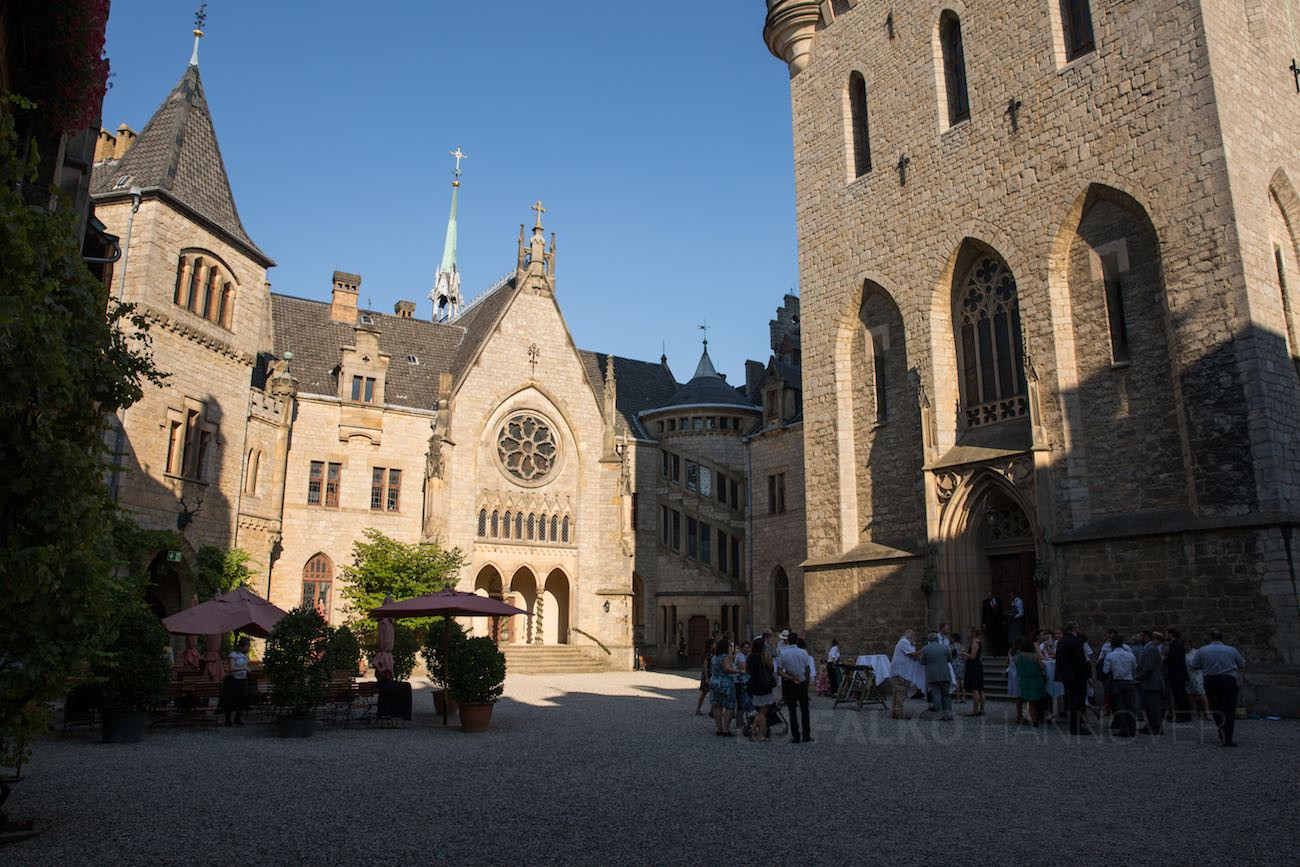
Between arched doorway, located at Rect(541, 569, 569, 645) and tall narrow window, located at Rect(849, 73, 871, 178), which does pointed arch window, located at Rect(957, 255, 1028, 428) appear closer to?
tall narrow window, located at Rect(849, 73, 871, 178)

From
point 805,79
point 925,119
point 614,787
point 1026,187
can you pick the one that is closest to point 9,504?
point 614,787

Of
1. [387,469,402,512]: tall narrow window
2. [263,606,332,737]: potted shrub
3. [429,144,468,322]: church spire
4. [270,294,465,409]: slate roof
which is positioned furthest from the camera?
[429,144,468,322]: church spire

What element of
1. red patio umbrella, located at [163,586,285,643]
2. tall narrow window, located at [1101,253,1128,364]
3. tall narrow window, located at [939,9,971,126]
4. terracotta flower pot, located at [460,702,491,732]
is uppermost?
tall narrow window, located at [939,9,971,126]

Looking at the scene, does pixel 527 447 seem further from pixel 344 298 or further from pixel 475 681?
pixel 475 681

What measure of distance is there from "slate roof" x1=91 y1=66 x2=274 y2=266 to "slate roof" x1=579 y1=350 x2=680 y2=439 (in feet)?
56.5

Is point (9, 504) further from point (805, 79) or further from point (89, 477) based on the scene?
point (805, 79)

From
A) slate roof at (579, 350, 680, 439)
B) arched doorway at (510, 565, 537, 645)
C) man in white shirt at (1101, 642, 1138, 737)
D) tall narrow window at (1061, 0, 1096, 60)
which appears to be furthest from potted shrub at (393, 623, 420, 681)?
slate roof at (579, 350, 680, 439)

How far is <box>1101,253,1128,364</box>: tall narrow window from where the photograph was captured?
17922 mm

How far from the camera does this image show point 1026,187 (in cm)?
1961

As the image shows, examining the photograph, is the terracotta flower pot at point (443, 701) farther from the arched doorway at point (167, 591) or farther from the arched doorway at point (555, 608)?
the arched doorway at point (555, 608)

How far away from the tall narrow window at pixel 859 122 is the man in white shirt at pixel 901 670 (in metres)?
13.5

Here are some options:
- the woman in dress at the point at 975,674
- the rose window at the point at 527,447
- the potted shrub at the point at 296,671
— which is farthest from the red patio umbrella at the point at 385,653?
the rose window at the point at 527,447

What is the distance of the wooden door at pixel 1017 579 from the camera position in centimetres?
1939

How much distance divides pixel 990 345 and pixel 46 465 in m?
19.2
